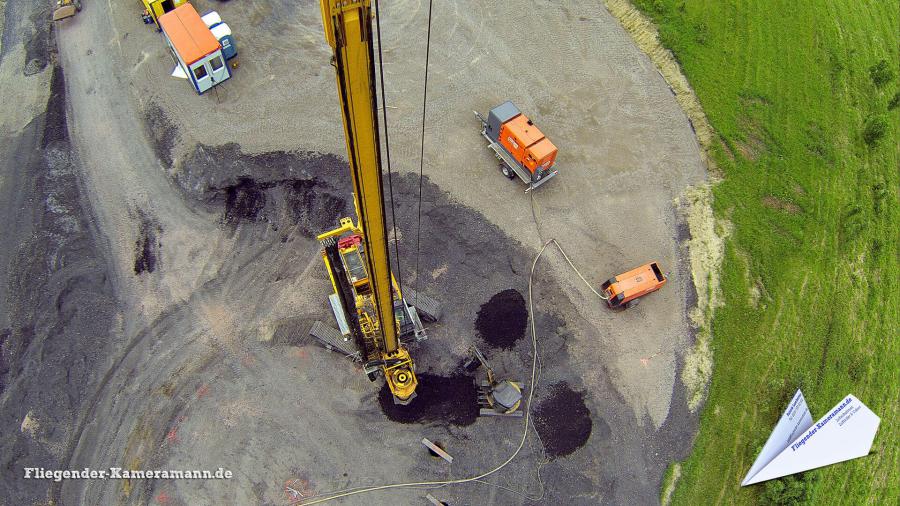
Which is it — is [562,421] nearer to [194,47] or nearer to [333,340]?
[333,340]

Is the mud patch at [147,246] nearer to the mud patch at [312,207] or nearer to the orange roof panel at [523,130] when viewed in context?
the mud patch at [312,207]

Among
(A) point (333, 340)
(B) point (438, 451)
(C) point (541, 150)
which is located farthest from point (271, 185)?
(B) point (438, 451)

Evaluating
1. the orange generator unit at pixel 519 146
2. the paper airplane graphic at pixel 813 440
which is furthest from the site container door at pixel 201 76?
the paper airplane graphic at pixel 813 440

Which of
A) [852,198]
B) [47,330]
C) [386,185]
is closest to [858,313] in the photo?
[852,198]

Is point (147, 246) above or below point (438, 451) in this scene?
above

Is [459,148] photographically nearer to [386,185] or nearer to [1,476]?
[386,185]

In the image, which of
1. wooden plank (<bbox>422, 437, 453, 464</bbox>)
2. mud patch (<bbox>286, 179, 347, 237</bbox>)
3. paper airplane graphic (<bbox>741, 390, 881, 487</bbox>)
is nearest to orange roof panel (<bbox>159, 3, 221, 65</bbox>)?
mud patch (<bbox>286, 179, 347, 237</bbox>)
